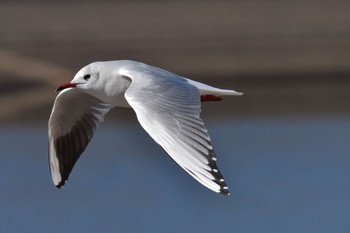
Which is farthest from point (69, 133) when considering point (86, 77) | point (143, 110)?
point (143, 110)

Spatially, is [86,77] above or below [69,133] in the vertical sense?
above

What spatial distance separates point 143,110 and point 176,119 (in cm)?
8

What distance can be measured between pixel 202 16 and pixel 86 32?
63 cm

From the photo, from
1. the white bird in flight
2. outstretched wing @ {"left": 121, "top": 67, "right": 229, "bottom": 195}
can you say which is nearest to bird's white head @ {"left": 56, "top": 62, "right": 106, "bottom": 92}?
the white bird in flight

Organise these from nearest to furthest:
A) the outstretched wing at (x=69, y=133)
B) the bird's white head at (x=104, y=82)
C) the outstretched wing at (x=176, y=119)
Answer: the outstretched wing at (x=176, y=119) → the bird's white head at (x=104, y=82) → the outstretched wing at (x=69, y=133)

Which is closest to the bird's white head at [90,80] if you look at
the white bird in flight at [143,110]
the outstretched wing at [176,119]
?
the white bird in flight at [143,110]

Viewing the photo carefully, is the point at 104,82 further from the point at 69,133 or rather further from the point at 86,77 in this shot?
the point at 69,133

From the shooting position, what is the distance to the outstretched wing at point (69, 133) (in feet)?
11.8

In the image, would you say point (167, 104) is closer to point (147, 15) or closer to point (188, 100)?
point (188, 100)

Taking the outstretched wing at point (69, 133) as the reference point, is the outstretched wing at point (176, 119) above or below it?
above

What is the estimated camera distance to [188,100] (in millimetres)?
3176

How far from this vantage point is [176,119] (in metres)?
3.07

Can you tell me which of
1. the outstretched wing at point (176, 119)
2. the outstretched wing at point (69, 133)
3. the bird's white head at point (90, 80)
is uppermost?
the outstretched wing at point (176, 119)

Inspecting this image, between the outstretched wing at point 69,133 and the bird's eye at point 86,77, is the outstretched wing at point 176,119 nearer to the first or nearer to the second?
the bird's eye at point 86,77
